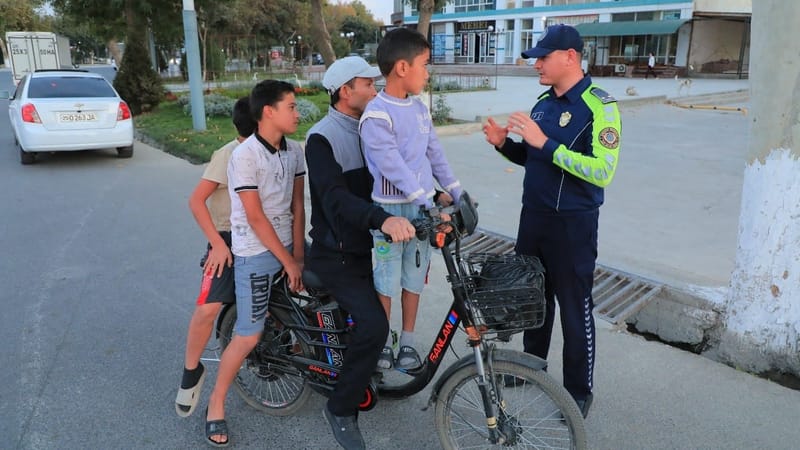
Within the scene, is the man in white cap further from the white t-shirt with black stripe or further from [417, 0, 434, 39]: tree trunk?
[417, 0, 434, 39]: tree trunk

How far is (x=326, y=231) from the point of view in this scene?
270cm

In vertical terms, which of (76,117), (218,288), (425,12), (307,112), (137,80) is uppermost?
(425,12)

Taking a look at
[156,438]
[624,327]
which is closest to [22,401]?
[156,438]

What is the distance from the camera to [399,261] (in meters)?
2.80

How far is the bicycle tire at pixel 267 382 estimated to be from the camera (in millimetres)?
3037

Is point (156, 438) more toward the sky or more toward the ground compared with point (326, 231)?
more toward the ground

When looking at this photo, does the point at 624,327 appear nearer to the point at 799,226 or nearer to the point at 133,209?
the point at 799,226

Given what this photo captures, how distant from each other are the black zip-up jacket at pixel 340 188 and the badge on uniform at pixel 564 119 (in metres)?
0.94

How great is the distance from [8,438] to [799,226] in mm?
4315

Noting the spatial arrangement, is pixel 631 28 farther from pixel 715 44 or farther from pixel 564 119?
pixel 564 119

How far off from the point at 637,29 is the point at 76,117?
128 ft

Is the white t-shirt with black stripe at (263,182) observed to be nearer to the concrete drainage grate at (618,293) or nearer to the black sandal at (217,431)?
the black sandal at (217,431)

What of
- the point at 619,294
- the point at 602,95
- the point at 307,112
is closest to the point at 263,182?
the point at 602,95

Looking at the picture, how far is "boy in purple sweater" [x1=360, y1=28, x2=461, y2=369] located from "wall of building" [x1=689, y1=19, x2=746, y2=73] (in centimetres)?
4213
